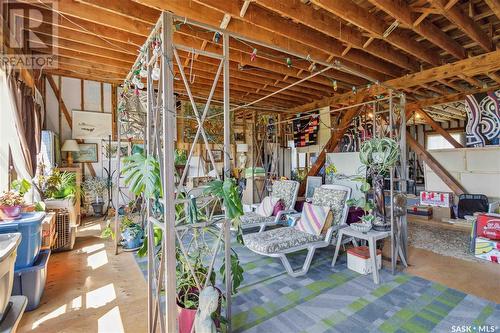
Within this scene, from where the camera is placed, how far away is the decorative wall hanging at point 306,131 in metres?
7.46

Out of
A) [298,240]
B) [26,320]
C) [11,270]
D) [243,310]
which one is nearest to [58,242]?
[26,320]

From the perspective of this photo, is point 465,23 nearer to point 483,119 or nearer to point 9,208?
point 483,119

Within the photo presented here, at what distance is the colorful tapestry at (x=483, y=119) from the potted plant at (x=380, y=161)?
13.6 ft

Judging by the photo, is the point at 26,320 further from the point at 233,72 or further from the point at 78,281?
the point at 233,72

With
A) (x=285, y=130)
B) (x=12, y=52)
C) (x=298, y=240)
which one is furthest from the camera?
(x=285, y=130)

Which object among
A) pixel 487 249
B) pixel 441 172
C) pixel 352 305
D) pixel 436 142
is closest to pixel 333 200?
pixel 352 305

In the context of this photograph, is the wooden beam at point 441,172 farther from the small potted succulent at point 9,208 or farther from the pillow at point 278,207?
A: the small potted succulent at point 9,208

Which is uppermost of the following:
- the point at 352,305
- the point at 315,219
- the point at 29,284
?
the point at 315,219

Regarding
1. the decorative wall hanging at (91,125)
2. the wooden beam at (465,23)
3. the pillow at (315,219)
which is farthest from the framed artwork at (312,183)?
the decorative wall hanging at (91,125)

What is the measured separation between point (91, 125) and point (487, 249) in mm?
8368

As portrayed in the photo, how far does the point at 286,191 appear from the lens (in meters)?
5.10

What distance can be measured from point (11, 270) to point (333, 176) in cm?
624

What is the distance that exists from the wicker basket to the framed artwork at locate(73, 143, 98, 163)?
9.45 feet

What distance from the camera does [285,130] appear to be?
849cm
